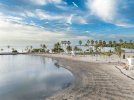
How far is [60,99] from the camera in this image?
23062 mm

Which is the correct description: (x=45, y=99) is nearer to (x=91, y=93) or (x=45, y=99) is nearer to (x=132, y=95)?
(x=91, y=93)

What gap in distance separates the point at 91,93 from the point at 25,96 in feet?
26.2

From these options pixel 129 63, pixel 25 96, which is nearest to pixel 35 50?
pixel 129 63

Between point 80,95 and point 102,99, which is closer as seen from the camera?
Result: point 102,99

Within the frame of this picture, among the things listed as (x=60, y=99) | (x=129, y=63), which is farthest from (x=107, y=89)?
(x=129, y=63)

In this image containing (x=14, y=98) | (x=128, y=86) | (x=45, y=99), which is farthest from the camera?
(x=128, y=86)

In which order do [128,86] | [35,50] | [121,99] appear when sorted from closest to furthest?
[121,99], [128,86], [35,50]

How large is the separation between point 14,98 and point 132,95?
13355mm

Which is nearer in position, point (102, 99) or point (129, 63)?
point (102, 99)

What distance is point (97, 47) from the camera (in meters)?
135

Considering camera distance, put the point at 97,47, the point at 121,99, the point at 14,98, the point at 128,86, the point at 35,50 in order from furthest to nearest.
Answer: the point at 35,50, the point at 97,47, the point at 128,86, the point at 14,98, the point at 121,99

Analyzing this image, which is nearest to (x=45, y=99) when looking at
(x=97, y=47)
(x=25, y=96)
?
(x=25, y=96)

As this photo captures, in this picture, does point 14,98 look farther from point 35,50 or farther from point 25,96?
point 35,50

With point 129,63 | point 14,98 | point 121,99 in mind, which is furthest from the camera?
point 129,63
